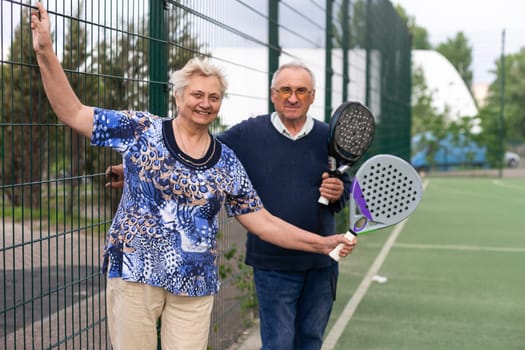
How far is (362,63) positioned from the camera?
505 inches

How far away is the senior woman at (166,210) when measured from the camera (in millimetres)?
2969

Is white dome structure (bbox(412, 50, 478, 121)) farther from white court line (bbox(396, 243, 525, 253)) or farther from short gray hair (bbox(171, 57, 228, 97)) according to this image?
short gray hair (bbox(171, 57, 228, 97))

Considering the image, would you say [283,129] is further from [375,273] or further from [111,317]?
[375,273]

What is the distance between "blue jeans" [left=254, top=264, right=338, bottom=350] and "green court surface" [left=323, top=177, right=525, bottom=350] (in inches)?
65.8

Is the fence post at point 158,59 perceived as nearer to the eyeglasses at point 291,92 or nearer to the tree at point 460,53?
the eyeglasses at point 291,92

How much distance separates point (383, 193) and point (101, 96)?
1427mm

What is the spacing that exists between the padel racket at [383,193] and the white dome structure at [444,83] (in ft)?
141

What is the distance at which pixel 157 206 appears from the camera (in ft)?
9.78

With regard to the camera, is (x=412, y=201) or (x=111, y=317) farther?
(x=412, y=201)

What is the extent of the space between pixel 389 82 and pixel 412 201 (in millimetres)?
14218

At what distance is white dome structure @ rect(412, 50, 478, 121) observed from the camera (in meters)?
46.4

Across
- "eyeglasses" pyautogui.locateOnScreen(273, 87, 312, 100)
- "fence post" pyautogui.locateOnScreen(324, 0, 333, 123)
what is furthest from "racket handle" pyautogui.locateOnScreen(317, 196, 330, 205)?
"fence post" pyautogui.locateOnScreen(324, 0, 333, 123)

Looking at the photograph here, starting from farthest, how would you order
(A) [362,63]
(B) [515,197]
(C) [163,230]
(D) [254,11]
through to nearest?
1. (B) [515,197]
2. (A) [362,63]
3. (D) [254,11]
4. (C) [163,230]

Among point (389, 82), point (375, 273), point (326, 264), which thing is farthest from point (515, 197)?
point (326, 264)
